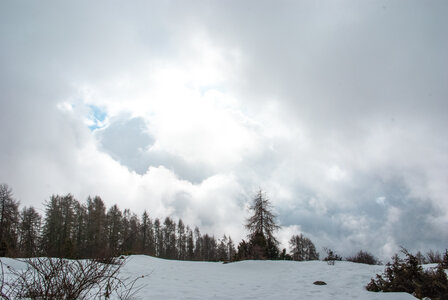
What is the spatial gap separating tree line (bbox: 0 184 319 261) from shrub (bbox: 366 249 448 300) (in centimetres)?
784

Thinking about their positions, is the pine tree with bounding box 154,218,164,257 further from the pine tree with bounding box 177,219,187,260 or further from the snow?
the snow

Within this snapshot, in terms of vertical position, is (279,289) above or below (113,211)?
below

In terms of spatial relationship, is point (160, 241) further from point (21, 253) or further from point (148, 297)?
point (21, 253)

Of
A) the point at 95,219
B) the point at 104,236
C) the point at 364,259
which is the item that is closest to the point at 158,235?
the point at 95,219

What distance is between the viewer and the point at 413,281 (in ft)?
25.4

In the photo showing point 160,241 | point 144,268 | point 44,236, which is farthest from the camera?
point 160,241

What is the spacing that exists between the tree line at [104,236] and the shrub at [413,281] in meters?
7.84

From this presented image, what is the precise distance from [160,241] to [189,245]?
9878mm

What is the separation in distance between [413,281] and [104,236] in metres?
8.76

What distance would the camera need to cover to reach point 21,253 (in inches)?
148

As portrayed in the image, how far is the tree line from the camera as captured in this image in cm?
392

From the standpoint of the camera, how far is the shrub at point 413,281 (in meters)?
7.25

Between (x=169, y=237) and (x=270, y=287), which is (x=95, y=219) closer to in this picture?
(x=169, y=237)

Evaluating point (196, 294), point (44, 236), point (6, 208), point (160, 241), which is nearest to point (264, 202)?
point (196, 294)
